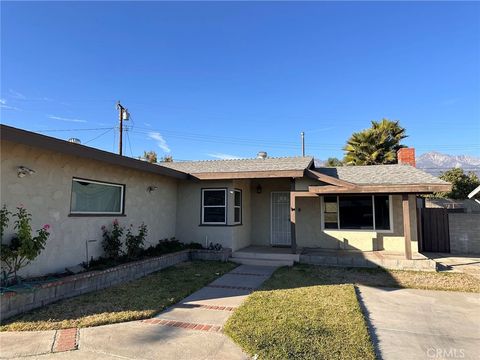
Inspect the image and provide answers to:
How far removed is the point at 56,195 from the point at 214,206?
5.43 metres

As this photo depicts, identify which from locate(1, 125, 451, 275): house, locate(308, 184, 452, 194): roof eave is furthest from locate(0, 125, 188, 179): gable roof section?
locate(308, 184, 452, 194): roof eave

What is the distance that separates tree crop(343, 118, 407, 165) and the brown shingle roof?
8.83 metres

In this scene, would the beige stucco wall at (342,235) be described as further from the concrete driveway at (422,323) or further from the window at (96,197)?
the window at (96,197)

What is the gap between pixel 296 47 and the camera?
13.5 meters

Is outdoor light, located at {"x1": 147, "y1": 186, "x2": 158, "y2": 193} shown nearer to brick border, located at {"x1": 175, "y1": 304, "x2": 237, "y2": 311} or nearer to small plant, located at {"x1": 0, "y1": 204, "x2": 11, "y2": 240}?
small plant, located at {"x1": 0, "y1": 204, "x2": 11, "y2": 240}

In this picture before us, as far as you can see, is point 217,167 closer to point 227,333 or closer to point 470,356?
point 227,333

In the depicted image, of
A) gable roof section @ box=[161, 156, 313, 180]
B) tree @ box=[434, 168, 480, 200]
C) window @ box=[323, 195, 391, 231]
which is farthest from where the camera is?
tree @ box=[434, 168, 480, 200]

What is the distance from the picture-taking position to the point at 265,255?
32.9ft

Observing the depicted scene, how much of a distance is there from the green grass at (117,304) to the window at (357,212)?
5.49 metres

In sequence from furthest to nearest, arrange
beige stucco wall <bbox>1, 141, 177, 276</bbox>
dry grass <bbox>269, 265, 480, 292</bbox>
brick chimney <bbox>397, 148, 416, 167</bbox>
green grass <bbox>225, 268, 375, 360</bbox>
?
brick chimney <bbox>397, 148, 416, 167</bbox> < dry grass <bbox>269, 265, 480, 292</bbox> < beige stucco wall <bbox>1, 141, 177, 276</bbox> < green grass <bbox>225, 268, 375, 360</bbox>

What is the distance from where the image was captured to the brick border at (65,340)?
368cm

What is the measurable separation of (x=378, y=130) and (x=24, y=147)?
66.8ft

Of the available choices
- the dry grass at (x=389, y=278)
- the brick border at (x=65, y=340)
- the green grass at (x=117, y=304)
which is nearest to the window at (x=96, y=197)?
the green grass at (x=117, y=304)

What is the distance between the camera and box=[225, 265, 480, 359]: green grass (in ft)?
12.3
